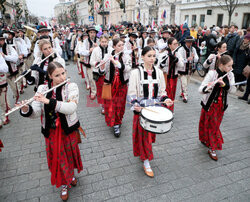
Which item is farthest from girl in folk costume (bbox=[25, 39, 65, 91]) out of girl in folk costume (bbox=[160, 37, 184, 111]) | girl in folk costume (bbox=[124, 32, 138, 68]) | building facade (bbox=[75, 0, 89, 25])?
building facade (bbox=[75, 0, 89, 25])

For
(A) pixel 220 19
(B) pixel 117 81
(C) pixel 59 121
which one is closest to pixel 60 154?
(C) pixel 59 121

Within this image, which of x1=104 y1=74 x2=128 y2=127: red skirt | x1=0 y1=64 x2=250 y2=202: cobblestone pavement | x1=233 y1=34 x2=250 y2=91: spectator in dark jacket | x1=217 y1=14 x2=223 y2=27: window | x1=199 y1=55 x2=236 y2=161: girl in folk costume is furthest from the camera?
x1=217 y1=14 x2=223 y2=27: window

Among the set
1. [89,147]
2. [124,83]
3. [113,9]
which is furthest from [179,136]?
[113,9]

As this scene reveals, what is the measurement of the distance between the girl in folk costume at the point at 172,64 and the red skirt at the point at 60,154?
3201 mm

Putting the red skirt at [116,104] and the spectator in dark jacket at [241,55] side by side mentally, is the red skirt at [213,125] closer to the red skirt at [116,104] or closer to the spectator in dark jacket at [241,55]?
the red skirt at [116,104]

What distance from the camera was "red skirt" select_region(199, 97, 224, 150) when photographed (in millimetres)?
3623

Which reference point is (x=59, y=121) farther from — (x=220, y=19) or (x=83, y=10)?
(x=83, y=10)

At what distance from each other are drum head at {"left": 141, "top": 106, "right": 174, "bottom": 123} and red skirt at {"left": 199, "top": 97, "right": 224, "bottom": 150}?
1.18m

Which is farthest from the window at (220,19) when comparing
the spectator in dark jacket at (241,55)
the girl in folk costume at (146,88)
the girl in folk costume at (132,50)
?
the girl in folk costume at (146,88)

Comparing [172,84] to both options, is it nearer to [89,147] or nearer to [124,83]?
[124,83]

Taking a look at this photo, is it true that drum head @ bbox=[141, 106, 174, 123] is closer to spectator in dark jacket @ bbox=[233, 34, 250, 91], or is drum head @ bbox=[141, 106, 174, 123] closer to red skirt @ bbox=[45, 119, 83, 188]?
red skirt @ bbox=[45, 119, 83, 188]

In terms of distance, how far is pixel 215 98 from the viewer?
357 cm

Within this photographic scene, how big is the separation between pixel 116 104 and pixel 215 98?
2161mm

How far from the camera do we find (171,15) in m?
37.7
